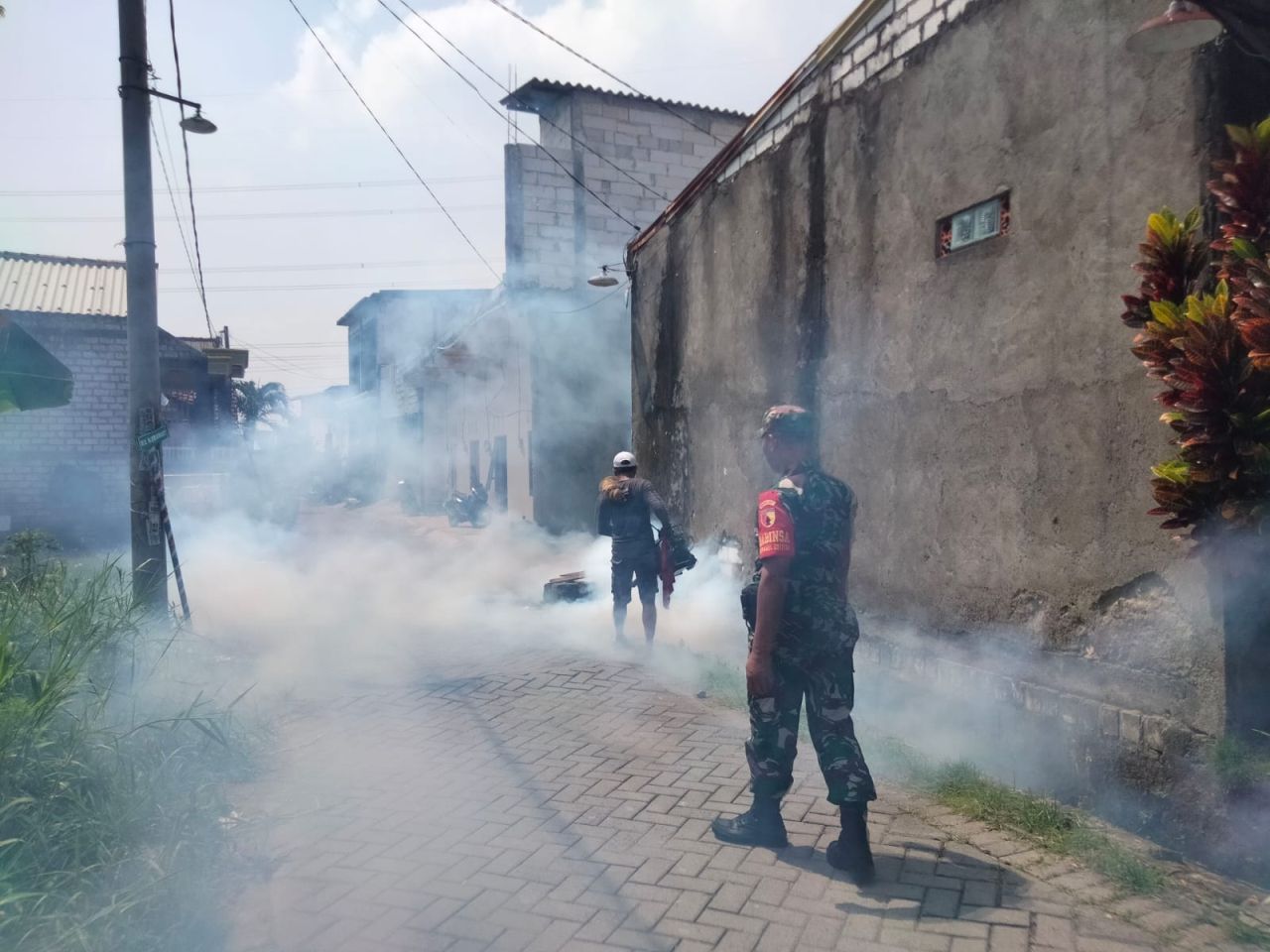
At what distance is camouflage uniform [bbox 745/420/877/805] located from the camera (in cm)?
360

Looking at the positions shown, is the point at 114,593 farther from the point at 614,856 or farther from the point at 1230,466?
the point at 1230,466

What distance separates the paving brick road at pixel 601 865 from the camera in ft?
10.4

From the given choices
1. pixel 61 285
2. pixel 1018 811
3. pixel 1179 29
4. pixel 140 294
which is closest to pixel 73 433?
pixel 61 285

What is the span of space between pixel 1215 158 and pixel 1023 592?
2.17m

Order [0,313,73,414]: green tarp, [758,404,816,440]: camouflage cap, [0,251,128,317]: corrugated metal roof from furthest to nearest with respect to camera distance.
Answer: [0,251,128,317]: corrugated metal roof, [0,313,73,414]: green tarp, [758,404,816,440]: camouflage cap

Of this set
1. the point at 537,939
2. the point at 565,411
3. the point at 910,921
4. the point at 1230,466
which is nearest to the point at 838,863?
the point at 910,921

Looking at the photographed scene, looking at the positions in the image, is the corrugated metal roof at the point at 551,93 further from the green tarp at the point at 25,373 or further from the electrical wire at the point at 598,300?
the green tarp at the point at 25,373

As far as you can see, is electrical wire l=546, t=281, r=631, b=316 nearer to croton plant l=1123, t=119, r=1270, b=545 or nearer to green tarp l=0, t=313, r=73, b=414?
green tarp l=0, t=313, r=73, b=414

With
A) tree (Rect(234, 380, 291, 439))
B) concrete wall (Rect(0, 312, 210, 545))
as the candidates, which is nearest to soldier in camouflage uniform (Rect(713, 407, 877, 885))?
concrete wall (Rect(0, 312, 210, 545))

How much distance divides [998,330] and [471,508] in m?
16.8

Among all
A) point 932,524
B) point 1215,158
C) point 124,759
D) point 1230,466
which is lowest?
point 124,759

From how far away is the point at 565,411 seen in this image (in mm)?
17000

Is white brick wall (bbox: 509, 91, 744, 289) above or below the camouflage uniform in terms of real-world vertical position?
above

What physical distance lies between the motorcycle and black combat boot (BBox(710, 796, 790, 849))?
16.5 meters
